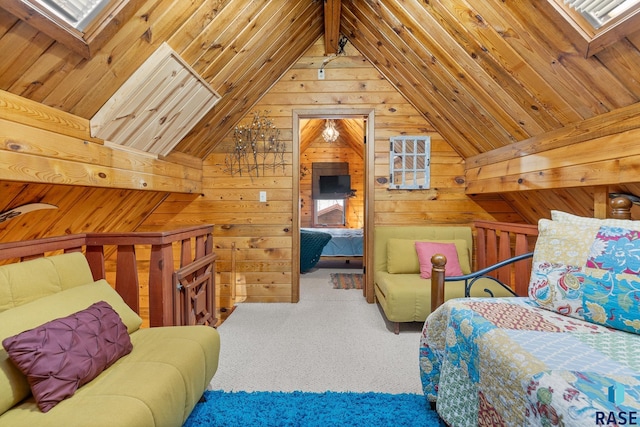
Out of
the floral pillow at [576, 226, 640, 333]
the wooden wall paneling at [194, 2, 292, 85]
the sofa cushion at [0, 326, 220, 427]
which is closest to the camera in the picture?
the sofa cushion at [0, 326, 220, 427]

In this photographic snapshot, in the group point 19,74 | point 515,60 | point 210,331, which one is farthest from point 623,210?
point 19,74

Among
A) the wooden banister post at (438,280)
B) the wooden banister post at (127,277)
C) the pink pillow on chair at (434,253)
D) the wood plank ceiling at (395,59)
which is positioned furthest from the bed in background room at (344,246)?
the wooden banister post at (127,277)

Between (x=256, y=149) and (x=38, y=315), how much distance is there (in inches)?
98.7

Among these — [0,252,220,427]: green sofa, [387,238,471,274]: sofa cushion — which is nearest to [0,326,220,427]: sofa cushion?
[0,252,220,427]: green sofa

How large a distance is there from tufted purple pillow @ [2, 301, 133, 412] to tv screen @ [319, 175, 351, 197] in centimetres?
658

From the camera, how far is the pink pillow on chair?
2.92 metres

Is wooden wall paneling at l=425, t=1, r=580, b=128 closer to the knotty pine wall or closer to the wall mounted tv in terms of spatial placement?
the knotty pine wall

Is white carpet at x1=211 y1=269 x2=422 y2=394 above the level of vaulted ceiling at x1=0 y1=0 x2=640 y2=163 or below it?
below

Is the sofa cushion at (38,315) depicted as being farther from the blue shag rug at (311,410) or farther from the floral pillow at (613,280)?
the floral pillow at (613,280)

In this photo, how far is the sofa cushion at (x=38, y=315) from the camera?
3.50 ft

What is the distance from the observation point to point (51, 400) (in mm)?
1058

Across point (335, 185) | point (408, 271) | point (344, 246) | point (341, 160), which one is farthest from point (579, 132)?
point (341, 160)

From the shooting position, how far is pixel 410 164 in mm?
3469

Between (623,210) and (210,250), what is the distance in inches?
112
